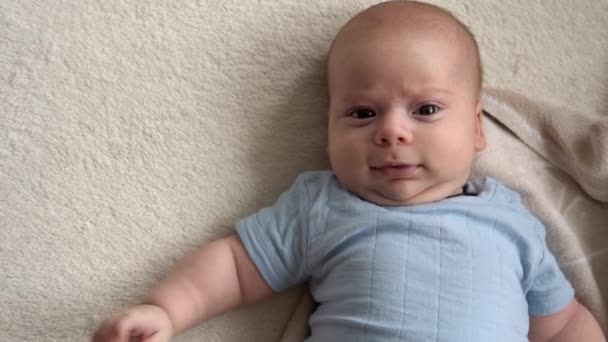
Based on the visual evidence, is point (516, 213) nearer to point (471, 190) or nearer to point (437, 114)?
point (471, 190)

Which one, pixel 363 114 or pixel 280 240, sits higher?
pixel 363 114

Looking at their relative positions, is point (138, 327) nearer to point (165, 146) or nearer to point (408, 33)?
point (165, 146)

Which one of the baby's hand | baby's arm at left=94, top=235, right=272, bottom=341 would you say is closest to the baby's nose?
baby's arm at left=94, top=235, right=272, bottom=341

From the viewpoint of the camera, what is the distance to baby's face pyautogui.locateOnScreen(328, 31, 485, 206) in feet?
3.14

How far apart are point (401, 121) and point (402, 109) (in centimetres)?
2

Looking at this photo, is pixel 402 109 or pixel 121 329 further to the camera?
pixel 402 109

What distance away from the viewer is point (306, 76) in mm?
1100

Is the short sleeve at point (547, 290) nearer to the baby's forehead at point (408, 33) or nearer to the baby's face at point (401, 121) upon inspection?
the baby's face at point (401, 121)

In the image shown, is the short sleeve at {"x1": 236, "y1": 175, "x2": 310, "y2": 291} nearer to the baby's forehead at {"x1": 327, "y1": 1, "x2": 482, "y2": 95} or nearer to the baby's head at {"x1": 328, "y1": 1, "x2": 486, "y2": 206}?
the baby's head at {"x1": 328, "y1": 1, "x2": 486, "y2": 206}

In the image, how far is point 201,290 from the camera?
96 centimetres

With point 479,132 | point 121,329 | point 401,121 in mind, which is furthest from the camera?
point 479,132

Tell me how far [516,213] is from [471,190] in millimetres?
74

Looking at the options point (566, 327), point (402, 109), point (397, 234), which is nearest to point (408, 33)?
point (402, 109)

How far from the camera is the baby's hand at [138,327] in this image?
0.85 m
